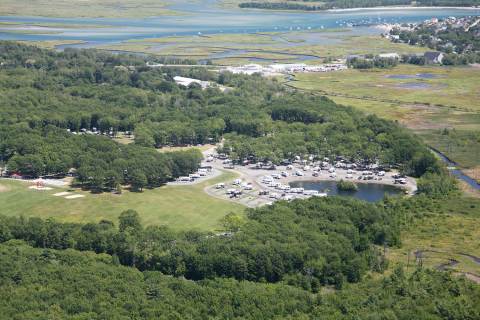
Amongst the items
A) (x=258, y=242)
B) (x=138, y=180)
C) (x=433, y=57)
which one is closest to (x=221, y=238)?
(x=258, y=242)

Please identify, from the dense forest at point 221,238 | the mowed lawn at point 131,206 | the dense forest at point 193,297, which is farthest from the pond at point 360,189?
the dense forest at point 193,297

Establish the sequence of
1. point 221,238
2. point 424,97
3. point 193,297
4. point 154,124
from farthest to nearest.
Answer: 1. point 424,97
2. point 154,124
3. point 221,238
4. point 193,297

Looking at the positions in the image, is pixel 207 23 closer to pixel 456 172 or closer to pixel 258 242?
pixel 456 172

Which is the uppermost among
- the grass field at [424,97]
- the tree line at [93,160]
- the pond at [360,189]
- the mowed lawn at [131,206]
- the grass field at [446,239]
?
the tree line at [93,160]

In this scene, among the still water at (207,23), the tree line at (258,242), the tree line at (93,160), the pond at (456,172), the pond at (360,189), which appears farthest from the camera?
the still water at (207,23)

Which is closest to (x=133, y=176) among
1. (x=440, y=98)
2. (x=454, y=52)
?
(x=440, y=98)

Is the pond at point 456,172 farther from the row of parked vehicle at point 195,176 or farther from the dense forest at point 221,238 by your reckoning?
the row of parked vehicle at point 195,176
